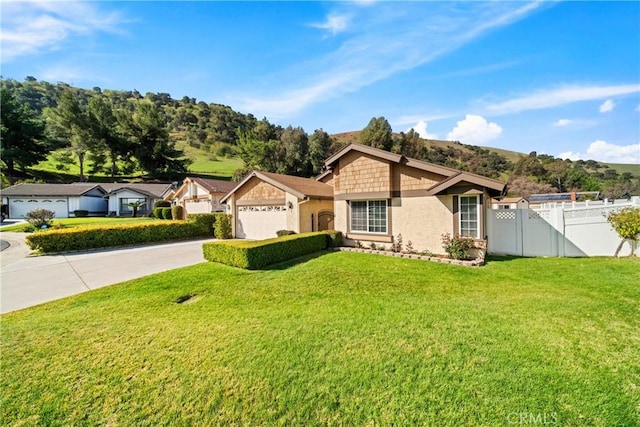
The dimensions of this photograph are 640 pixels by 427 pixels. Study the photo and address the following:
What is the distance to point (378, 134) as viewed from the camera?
46.1m

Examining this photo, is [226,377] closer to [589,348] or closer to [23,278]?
[589,348]

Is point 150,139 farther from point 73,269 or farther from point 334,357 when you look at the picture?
point 334,357

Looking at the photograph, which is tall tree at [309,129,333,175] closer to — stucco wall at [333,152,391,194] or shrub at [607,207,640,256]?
stucco wall at [333,152,391,194]

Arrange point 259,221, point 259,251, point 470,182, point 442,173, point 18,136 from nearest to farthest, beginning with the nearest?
point 259,251 < point 470,182 < point 442,173 < point 259,221 < point 18,136

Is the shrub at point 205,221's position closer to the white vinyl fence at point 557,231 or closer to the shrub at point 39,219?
the shrub at point 39,219

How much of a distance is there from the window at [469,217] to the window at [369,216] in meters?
3.35

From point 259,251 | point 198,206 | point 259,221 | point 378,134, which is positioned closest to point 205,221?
point 259,221

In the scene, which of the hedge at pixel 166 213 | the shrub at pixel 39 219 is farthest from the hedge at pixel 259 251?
the hedge at pixel 166 213

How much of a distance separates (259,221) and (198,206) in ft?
42.2

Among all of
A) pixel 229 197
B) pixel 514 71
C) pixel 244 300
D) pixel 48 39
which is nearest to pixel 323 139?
pixel 229 197

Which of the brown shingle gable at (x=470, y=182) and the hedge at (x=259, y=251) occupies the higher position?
the brown shingle gable at (x=470, y=182)

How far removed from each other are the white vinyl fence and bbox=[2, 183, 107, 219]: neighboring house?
44.9m

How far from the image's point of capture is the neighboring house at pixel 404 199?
425 inches

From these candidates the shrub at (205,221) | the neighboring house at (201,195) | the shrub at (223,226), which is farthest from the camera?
the neighboring house at (201,195)
